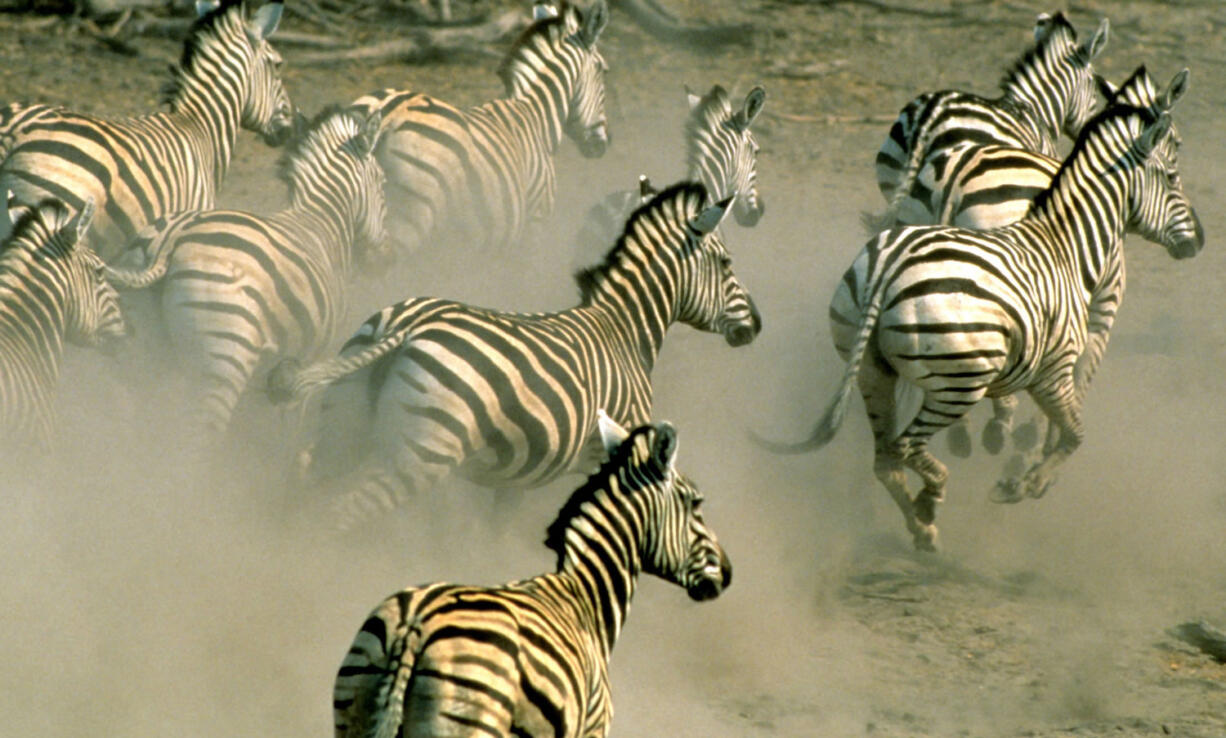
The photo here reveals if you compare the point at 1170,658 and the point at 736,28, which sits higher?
the point at 736,28

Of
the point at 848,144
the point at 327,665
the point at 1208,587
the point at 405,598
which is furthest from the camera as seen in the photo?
the point at 848,144

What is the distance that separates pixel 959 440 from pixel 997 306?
2211mm

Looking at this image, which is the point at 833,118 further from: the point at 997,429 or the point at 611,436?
the point at 611,436

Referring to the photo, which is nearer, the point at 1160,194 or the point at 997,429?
the point at 1160,194

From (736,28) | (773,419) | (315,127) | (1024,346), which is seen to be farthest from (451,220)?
(736,28)

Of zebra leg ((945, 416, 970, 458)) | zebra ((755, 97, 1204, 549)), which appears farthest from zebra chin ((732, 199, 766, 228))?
zebra ((755, 97, 1204, 549))

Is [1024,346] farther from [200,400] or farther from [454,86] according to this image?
[454,86]

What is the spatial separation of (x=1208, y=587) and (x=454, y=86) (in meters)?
9.28

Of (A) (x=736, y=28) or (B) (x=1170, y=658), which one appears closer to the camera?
(B) (x=1170, y=658)

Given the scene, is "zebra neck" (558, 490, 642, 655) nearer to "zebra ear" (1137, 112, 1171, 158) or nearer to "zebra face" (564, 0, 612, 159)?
"zebra ear" (1137, 112, 1171, 158)

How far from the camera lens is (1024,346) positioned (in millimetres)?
7711

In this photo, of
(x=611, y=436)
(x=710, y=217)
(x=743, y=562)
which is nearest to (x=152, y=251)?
(x=710, y=217)

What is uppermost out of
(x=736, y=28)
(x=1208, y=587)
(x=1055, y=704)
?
(x=736, y=28)

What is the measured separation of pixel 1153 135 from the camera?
8727 millimetres
